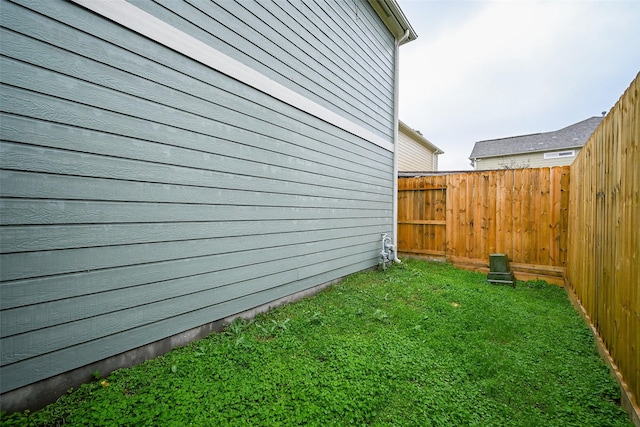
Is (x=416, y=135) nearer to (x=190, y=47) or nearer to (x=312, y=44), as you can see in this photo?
(x=312, y=44)

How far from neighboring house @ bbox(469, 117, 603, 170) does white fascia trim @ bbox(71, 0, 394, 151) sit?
19.7m

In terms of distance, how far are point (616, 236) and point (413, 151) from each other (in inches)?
547

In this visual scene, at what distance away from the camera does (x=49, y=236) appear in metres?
1.67

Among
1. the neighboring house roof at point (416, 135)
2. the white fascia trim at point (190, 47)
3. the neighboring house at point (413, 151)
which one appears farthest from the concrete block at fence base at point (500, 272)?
the neighboring house at point (413, 151)

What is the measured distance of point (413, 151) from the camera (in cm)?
1496

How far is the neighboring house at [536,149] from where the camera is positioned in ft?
58.6

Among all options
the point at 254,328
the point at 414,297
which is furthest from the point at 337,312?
the point at 414,297

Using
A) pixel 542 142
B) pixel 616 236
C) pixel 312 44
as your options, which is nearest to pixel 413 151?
pixel 542 142

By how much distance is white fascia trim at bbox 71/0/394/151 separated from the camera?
6.31 ft

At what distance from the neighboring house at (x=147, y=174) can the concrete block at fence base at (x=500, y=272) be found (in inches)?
128

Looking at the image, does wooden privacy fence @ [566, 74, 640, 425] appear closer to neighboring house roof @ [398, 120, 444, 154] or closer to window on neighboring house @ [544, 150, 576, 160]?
neighboring house roof @ [398, 120, 444, 154]

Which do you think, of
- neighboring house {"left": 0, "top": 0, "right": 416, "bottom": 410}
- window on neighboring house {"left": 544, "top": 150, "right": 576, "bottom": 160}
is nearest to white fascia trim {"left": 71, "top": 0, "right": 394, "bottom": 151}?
neighboring house {"left": 0, "top": 0, "right": 416, "bottom": 410}

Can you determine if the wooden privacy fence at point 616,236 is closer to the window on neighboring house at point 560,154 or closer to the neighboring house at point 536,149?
the neighboring house at point 536,149

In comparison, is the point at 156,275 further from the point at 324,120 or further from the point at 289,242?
the point at 324,120
